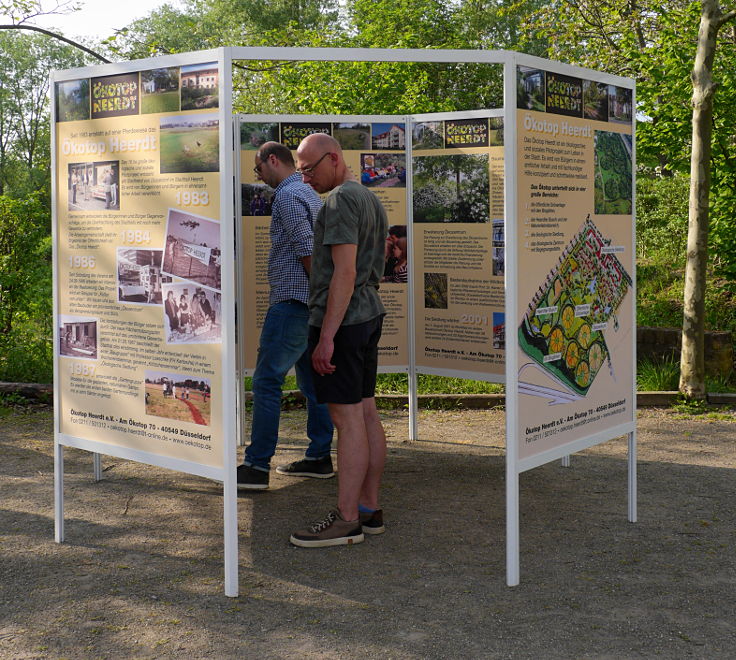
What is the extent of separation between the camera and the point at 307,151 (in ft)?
15.2

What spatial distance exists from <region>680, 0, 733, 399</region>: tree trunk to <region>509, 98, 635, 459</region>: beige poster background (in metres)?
3.83

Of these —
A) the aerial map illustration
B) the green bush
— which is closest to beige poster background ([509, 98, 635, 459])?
the aerial map illustration

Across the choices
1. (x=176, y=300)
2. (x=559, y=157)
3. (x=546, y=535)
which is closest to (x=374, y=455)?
(x=546, y=535)

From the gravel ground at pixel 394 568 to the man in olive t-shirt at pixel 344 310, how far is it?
0.24 meters

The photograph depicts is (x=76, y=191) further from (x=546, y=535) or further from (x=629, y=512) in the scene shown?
(x=629, y=512)

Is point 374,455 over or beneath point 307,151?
beneath

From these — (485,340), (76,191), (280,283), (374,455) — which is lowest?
(374,455)

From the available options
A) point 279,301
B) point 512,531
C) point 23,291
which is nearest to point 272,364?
point 279,301

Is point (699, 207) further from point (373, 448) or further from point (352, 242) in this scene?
point (352, 242)

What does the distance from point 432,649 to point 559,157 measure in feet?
7.73

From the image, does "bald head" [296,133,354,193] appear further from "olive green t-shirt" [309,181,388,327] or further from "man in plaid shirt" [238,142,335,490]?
"man in plaid shirt" [238,142,335,490]

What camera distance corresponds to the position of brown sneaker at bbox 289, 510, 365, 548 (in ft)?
15.8

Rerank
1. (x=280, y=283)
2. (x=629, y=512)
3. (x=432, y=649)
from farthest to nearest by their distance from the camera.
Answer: (x=280, y=283) < (x=629, y=512) < (x=432, y=649)

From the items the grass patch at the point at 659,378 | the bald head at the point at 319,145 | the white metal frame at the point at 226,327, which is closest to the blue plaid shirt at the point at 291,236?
the bald head at the point at 319,145
